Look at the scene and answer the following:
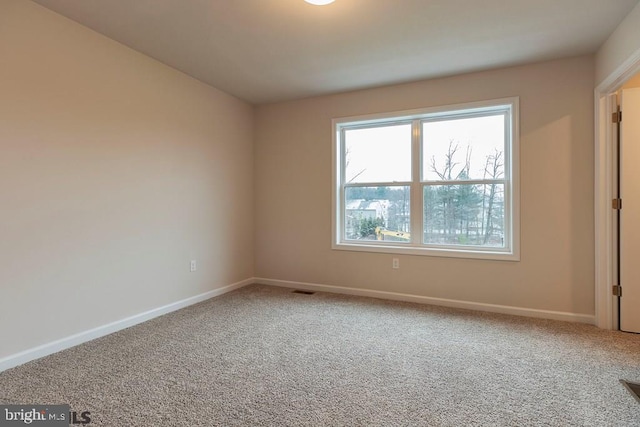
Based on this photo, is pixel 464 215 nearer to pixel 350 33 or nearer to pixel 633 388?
pixel 633 388

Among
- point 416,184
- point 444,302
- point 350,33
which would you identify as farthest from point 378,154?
point 444,302

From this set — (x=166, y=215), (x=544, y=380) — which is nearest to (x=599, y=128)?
(x=544, y=380)

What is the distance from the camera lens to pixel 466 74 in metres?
3.46

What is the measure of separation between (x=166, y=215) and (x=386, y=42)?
2.72 meters

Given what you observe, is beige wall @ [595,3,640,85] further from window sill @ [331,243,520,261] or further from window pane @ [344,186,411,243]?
window pane @ [344,186,411,243]

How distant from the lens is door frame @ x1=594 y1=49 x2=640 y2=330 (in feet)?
9.30

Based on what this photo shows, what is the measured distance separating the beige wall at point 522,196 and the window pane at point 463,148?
26cm

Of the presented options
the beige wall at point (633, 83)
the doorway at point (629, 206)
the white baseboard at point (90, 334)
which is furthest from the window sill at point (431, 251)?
the white baseboard at point (90, 334)

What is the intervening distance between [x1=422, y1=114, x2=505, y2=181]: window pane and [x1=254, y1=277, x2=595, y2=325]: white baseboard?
1389mm

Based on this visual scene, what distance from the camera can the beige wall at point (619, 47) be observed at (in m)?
2.27

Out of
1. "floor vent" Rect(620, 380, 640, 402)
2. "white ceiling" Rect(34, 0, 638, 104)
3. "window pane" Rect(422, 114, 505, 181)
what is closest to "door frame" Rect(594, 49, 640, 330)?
"white ceiling" Rect(34, 0, 638, 104)

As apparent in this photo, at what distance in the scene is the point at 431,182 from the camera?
375cm

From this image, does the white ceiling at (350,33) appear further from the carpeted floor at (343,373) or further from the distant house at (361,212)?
the carpeted floor at (343,373)

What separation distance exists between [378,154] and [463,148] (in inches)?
38.8
